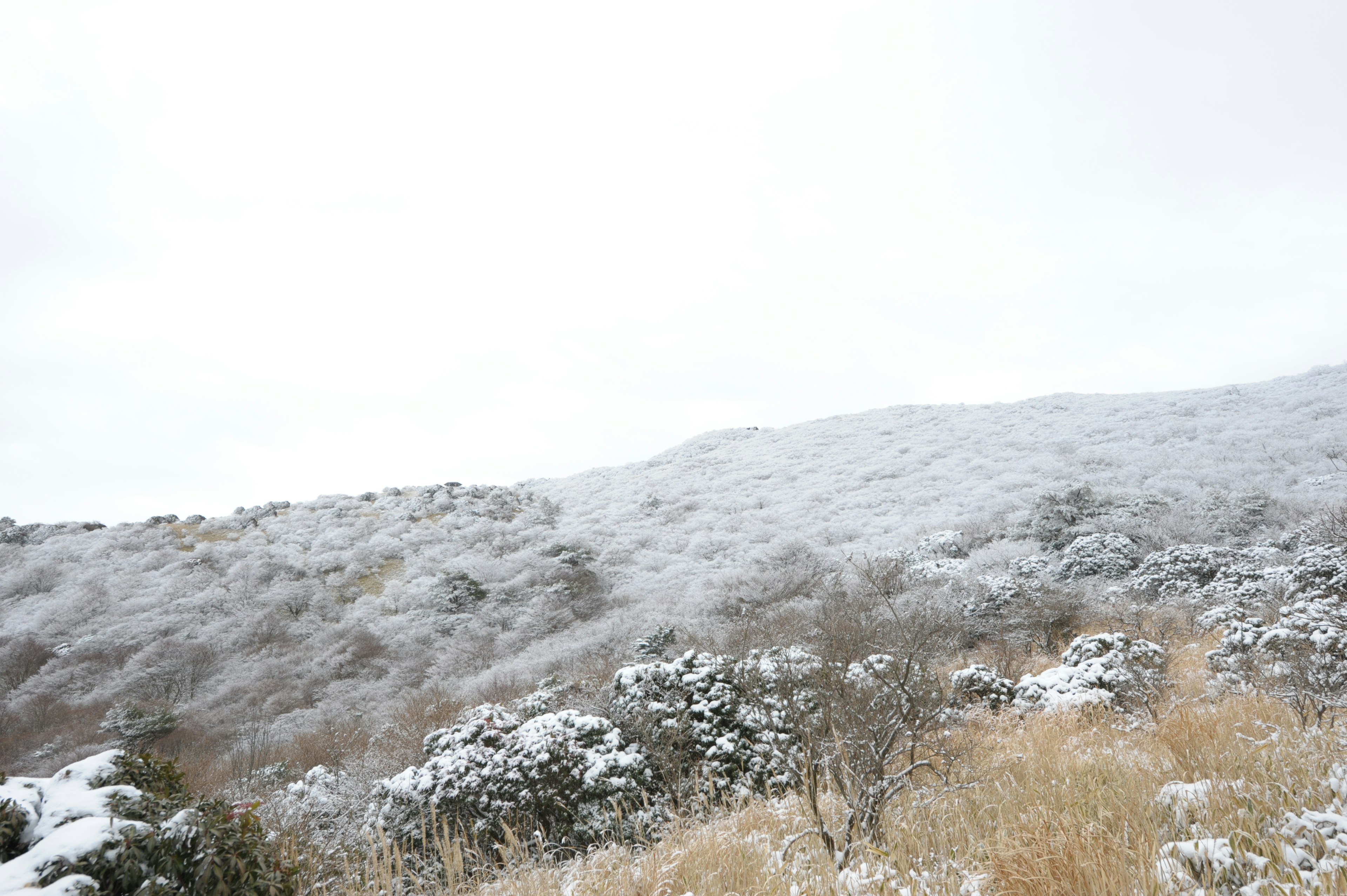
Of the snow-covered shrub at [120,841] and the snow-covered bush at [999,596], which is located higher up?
the snow-covered shrub at [120,841]

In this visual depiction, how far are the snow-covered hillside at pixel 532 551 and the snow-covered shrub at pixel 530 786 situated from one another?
4.55 metres

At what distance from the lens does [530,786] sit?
6.77 m

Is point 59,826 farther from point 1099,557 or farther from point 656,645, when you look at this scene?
point 1099,557

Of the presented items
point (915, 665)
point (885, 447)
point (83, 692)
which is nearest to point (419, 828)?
point (915, 665)

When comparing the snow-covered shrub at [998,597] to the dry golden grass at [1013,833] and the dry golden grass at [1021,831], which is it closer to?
the dry golden grass at [1013,833]

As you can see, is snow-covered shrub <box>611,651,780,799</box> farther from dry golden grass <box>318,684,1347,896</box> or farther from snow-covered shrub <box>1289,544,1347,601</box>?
snow-covered shrub <box>1289,544,1347,601</box>

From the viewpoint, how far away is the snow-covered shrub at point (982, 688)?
360 inches

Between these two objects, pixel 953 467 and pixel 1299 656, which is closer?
pixel 1299 656

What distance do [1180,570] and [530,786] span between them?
1862 centimetres

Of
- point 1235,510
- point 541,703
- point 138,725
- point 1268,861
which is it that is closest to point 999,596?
point 1235,510

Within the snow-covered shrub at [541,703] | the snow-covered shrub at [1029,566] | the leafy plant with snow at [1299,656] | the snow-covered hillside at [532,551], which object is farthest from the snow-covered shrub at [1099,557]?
the snow-covered shrub at [541,703]

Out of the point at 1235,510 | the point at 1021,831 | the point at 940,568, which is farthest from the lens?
the point at 940,568

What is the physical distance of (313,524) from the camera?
3209 centimetres

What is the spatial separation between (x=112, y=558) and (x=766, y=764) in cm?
3329
